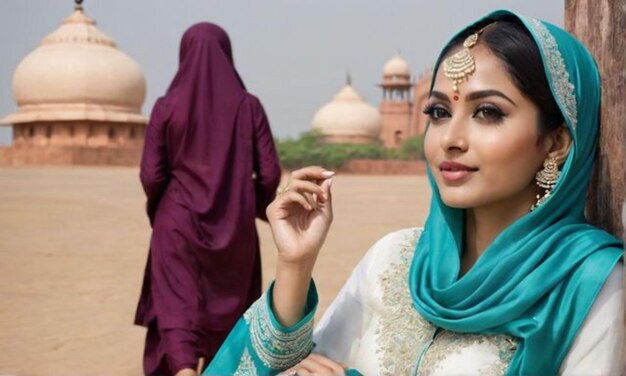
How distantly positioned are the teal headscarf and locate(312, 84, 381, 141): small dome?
30509 mm

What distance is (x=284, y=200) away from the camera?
4.35 ft

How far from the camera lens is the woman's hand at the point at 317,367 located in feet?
4.18

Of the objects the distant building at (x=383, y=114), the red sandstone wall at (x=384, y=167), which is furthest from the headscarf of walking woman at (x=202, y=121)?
the distant building at (x=383, y=114)

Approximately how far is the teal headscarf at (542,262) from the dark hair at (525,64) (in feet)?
0.05

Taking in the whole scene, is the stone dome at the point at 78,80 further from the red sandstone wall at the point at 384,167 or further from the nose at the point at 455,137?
the nose at the point at 455,137

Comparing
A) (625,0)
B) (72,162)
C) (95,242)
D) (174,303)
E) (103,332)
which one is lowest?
(72,162)

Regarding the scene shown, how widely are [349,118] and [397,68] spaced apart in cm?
529

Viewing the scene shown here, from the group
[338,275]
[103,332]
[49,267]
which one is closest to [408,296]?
[103,332]

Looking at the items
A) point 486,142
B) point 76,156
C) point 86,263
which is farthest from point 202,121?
point 76,156

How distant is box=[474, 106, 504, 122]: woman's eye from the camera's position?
1.20 m

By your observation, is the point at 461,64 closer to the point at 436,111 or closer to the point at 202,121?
the point at 436,111

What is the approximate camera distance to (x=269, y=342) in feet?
4.39

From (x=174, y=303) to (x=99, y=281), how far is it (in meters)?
2.81

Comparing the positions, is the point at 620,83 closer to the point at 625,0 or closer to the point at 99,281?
the point at 625,0
